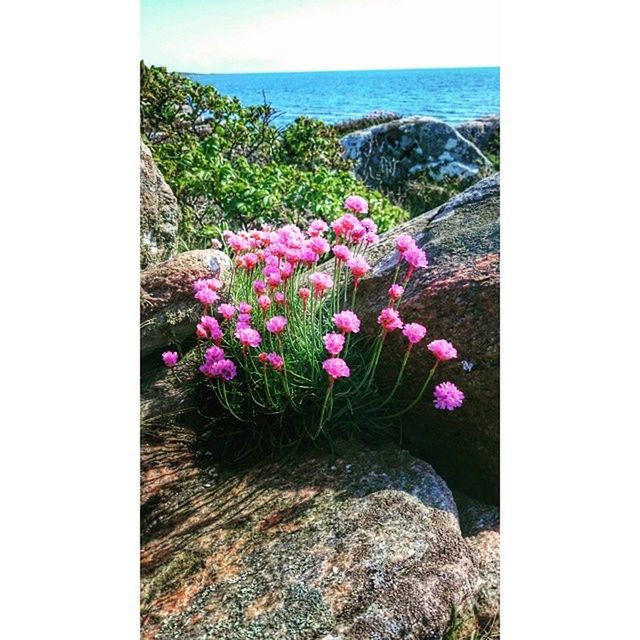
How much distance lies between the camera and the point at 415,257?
6.86ft

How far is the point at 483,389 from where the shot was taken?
2141 mm

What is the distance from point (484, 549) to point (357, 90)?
1391mm

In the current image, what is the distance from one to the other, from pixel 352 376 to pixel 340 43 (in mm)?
962

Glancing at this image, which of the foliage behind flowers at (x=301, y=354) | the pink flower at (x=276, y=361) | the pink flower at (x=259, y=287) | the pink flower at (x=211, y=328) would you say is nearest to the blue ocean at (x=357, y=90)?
the foliage behind flowers at (x=301, y=354)

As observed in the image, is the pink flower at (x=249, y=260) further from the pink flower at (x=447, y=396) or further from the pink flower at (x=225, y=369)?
the pink flower at (x=447, y=396)

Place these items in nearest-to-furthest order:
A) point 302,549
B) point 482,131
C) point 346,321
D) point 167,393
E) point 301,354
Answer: point 302,549
point 346,321
point 301,354
point 167,393
point 482,131

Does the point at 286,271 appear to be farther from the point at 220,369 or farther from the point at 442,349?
the point at 442,349

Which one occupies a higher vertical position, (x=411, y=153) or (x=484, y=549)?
(x=411, y=153)

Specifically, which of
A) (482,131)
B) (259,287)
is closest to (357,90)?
(482,131)

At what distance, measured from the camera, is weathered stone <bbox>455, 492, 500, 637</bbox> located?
189 centimetres

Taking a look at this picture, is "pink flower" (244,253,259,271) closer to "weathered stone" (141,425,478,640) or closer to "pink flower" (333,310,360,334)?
"pink flower" (333,310,360,334)

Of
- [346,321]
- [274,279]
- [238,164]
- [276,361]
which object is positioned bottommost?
[276,361]
